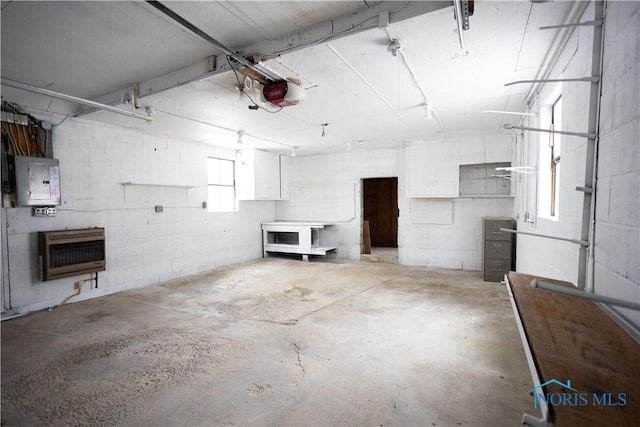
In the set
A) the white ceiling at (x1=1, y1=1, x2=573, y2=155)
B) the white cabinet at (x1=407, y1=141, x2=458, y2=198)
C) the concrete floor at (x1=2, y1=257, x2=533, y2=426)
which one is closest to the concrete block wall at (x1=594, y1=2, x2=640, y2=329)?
the white ceiling at (x1=1, y1=1, x2=573, y2=155)

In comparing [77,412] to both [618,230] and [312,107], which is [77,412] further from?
[312,107]

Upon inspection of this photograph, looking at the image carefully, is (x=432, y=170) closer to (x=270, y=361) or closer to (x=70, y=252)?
(x=270, y=361)

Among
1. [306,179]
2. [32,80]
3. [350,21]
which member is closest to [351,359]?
[350,21]

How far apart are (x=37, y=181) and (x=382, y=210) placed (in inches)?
304

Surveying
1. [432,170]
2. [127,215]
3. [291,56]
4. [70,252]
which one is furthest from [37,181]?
[432,170]

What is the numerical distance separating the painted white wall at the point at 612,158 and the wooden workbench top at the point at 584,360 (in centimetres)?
18

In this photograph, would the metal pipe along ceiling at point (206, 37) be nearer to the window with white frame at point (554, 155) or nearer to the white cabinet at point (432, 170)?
the window with white frame at point (554, 155)

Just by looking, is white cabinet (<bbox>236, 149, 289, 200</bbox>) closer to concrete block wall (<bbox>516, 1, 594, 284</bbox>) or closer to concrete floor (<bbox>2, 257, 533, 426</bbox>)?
concrete floor (<bbox>2, 257, 533, 426</bbox>)

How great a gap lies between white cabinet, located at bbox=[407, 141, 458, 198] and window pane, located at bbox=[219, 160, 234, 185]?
154 inches

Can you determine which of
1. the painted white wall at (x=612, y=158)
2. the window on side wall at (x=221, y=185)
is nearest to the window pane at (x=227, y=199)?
the window on side wall at (x=221, y=185)

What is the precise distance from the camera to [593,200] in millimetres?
1605

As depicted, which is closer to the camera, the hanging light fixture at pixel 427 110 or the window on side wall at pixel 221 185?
the hanging light fixture at pixel 427 110

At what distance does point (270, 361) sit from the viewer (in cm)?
252

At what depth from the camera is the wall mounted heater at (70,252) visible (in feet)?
12.5
